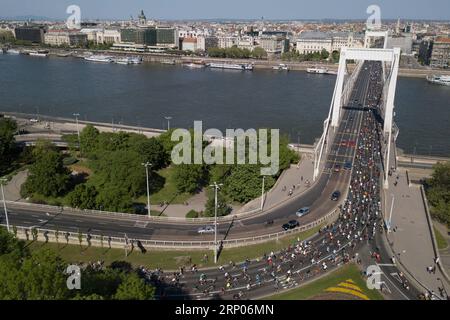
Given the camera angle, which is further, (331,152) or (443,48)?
(443,48)

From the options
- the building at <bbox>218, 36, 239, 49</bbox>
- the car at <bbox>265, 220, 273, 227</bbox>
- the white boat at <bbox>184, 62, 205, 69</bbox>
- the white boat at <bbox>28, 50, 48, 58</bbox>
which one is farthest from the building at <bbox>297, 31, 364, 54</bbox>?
the car at <bbox>265, 220, 273, 227</bbox>

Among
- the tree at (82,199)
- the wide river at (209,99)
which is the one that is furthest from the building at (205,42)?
the tree at (82,199)

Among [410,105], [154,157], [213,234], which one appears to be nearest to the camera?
[213,234]

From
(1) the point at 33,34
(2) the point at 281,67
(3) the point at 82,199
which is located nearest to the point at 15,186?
(3) the point at 82,199

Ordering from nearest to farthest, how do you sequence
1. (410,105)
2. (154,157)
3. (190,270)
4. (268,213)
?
(190,270) < (268,213) < (154,157) < (410,105)

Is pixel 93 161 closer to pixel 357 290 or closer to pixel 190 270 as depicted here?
pixel 190 270
